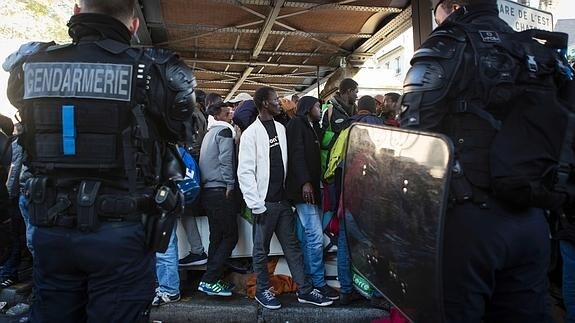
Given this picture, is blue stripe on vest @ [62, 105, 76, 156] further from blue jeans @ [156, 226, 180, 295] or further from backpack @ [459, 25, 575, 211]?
blue jeans @ [156, 226, 180, 295]

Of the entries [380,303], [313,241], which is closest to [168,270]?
[313,241]

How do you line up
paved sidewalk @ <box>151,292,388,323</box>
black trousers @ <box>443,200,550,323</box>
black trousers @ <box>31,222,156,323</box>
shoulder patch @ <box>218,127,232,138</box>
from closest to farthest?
black trousers @ <box>443,200,550,323</box> → black trousers @ <box>31,222,156,323</box> → paved sidewalk @ <box>151,292,388,323</box> → shoulder patch @ <box>218,127,232,138</box>

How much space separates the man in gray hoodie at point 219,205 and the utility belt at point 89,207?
2277mm

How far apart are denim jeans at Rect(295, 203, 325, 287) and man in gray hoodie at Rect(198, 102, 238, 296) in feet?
2.35

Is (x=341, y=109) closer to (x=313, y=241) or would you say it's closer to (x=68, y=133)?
(x=313, y=241)

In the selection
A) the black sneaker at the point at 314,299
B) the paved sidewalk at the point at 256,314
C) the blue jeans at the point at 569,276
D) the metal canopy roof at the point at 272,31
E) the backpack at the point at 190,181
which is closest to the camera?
the blue jeans at the point at 569,276

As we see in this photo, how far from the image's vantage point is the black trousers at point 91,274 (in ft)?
6.63

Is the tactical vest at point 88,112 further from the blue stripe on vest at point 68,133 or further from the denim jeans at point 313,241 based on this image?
the denim jeans at point 313,241

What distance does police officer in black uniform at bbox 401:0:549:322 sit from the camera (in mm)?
1925

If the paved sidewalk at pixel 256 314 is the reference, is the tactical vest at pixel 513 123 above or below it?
above

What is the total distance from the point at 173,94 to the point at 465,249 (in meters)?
1.58

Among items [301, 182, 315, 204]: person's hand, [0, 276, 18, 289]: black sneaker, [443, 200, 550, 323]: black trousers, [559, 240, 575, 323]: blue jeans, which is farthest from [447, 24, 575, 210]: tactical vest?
[0, 276, 18, 289]: black sneaker

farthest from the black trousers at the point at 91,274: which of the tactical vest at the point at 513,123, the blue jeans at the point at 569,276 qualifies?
the blue jeans at the point at 569,276

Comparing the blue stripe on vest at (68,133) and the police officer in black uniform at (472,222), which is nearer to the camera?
the police officer in black uniform at (472,222)
